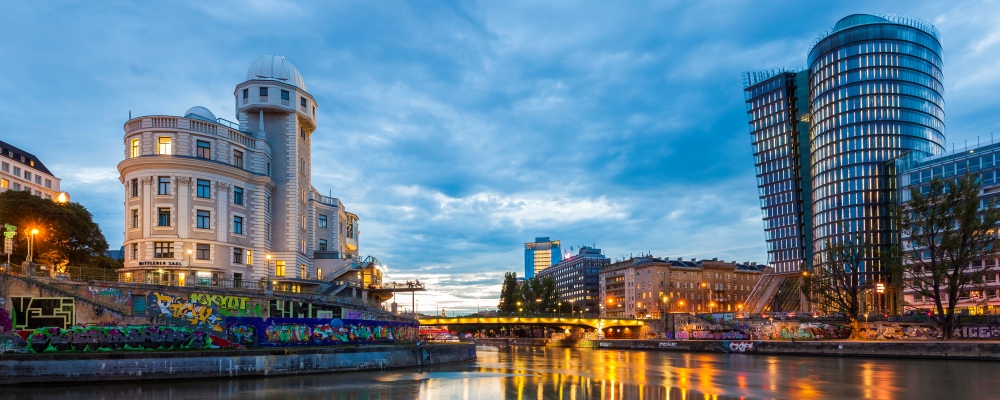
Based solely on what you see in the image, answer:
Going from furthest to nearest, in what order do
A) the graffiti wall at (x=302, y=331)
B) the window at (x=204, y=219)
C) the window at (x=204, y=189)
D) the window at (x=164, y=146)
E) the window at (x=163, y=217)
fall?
1. the window at (x=204, y=189)
2. the window at (x=204, y=219)
3. the window at (x=164, y=146)
4. the window at (x=163, y=217)
5. the graffiti wall at (x=302, y=331)

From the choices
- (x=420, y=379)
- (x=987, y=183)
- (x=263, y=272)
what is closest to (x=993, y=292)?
(x=987, y=183)

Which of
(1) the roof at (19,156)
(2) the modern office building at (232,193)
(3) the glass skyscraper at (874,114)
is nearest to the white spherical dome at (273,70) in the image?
(2) the modern office building at (232,193)

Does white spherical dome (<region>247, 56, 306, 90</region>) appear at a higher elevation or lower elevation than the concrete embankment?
higher

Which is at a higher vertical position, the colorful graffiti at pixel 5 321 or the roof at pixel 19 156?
the roof at pixel 19 156

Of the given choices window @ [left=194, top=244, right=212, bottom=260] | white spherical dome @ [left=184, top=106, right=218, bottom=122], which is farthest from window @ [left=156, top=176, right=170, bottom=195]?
white spherical dome @ [left=184, top=106, right=218, bottom=122]

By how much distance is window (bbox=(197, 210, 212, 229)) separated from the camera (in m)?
71.7

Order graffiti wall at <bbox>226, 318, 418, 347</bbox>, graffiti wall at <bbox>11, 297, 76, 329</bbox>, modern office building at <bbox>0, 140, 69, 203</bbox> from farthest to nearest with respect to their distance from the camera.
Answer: modern office building at <bbox>0, 140, 69, 203</bbox>
graffiti wall at <bbox>226, 318, 418, 347</bbox>
graffiti wall at <bbox>11, 297, 76, 329</bbox>

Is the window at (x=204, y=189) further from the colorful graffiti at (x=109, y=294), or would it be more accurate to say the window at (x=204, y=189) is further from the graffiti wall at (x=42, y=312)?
the graffiti wall at (x=42, y=312)

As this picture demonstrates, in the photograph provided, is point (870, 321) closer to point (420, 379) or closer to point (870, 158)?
point (870, 158)

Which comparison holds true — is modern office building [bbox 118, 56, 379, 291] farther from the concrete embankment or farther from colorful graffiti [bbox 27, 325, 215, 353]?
the concrete embankment

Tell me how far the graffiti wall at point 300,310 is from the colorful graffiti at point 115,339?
7.35 metres

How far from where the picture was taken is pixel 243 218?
253ft

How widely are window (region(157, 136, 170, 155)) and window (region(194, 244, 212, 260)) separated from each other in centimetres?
1003

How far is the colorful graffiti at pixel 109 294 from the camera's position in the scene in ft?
179
